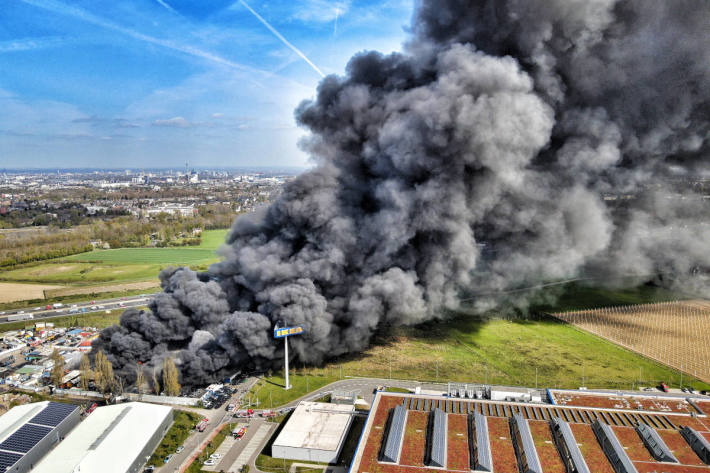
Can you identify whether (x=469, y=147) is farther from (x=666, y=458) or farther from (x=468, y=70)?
(x=666, y=458)

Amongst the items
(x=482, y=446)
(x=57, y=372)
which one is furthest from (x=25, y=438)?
(x=482, y=446)

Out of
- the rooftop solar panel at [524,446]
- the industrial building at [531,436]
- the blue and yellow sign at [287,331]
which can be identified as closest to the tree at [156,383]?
the blue and yellow sign at [287,331]

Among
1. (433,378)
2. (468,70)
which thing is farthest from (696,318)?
(468,70)

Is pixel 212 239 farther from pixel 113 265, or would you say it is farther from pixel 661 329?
pixel 661 329

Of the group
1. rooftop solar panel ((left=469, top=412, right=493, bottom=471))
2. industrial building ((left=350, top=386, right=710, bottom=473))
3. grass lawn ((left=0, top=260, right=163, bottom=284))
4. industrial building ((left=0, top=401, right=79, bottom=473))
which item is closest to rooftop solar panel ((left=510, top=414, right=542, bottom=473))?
industrial building ((left=350, top=386, right=710, bottom=473))

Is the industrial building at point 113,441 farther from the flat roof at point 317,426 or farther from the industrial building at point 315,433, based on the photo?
the flat roof at point 317,426
